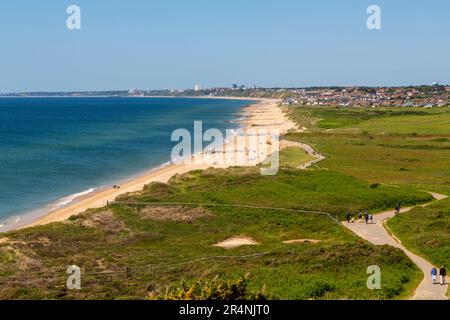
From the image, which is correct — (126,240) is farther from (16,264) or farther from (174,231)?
(16,264)

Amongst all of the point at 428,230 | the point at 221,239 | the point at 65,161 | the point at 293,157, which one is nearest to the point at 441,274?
the point at 428,230

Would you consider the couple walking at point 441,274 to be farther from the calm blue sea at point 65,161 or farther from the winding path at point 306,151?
the winding path at point 306,151

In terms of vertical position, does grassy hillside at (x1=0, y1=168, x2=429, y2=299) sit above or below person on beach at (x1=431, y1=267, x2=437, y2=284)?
below

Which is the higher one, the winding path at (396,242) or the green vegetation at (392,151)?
the green vegetation at (392,151)

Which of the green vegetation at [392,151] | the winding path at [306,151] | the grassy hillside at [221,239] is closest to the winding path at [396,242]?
the grassy hillside at [221,239]

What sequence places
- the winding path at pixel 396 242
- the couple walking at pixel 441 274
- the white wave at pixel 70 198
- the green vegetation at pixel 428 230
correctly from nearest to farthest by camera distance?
the winding path at pixel 396 242 → the couple walking at pixel 441 274 → the green vegetation at pixel 428 230 → the white wave at pixel 70 198

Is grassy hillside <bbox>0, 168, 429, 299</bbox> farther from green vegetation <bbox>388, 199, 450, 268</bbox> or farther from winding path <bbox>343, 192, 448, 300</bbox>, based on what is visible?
Answer: green vegetation <bbox>388, 199, 450, 268</bbox>

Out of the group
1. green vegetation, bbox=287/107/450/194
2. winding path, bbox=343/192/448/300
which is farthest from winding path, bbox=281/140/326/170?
winding path, bbox=343/192/448/300
